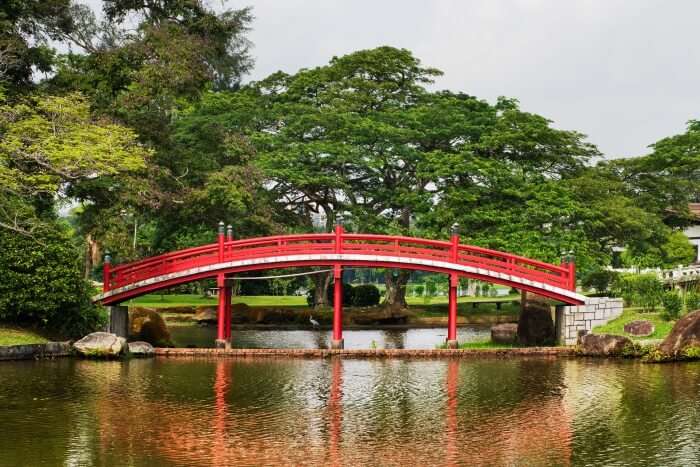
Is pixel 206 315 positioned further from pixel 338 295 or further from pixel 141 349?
pixel 338 295

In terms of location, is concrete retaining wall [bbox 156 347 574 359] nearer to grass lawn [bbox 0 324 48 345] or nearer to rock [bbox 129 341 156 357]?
rock [bbox 129 341 156 357]

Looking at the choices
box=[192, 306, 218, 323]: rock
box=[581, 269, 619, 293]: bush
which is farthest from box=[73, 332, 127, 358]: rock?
box=[581, 269, 619, 293]: bush

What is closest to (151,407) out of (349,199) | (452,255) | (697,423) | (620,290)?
(697,423)

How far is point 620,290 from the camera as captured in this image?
35.9 meters

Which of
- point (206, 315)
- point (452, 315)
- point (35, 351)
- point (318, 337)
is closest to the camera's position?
point (35, 351)

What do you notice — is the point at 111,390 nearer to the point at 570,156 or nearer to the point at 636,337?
the point at 636,337

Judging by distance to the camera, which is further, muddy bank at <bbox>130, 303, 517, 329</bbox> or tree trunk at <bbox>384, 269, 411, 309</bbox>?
tree trunk at <bbox>384, 269, 411, 309</bbox>

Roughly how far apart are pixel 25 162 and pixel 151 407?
12.8m

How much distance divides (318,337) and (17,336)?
14.3m

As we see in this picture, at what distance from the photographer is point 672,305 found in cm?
3225

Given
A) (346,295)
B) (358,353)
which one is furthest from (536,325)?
(346,295)

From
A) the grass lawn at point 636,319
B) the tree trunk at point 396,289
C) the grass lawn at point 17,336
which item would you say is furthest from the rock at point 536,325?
the grass lawn at point 17,336

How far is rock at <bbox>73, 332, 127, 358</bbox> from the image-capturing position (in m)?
30.2

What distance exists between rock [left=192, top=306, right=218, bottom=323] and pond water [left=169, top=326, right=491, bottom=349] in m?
0.95
